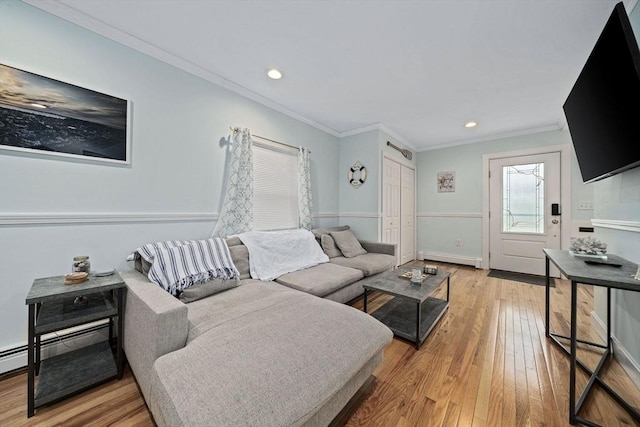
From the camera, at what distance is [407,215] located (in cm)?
473

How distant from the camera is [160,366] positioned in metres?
0.97

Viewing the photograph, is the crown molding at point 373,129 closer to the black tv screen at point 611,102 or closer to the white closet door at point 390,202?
the white closet door at point 390,202

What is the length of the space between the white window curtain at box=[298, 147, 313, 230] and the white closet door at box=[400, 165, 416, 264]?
2.04 m

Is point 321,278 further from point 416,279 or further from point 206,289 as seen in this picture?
point 206,289

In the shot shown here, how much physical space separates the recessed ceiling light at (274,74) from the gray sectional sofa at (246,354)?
2063 millimetres

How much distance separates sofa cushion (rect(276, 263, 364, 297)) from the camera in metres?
2.09

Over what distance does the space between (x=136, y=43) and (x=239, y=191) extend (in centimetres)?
145

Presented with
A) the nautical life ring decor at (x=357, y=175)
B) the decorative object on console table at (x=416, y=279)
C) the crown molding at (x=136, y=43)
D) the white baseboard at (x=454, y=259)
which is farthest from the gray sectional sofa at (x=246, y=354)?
the white baseboard at (x=454, y=259)

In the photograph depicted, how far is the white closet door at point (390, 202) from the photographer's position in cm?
384

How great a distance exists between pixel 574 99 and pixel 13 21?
3.94 m

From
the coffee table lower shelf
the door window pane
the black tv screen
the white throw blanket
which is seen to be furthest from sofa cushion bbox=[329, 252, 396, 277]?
the door window pane

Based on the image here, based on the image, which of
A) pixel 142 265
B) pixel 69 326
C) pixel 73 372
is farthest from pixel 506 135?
pixel 73 372

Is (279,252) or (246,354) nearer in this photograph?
(246,354)

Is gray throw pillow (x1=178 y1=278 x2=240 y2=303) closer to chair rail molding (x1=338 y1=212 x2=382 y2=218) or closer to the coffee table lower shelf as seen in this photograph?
the coffee table lower shelf
